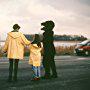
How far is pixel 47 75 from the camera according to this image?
15727mm

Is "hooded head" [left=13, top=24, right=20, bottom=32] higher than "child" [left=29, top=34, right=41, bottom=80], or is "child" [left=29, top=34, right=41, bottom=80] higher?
"hooded head" [left=13, top=24, right=20, bottom=32]

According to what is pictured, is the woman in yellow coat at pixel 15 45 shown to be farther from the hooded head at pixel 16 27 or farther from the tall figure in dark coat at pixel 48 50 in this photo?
the tall figure in dark coat at pixel 48 50

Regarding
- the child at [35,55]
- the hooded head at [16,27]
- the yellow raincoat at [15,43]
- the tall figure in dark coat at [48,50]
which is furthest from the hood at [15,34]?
the tall figure in dark coat at [48,50]

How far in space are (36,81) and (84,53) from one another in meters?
22.9

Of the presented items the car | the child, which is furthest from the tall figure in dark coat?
the car

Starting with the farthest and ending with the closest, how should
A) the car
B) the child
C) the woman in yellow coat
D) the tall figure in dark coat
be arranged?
1. the car
2. the tall figure in dark coat
3. the child
4. the woman in yellow coat

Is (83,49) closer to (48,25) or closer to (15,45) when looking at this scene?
(48,25)

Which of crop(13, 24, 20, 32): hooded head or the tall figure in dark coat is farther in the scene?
the tall figure in dark coat

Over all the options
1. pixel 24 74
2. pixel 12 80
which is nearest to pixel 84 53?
pixel 24 74

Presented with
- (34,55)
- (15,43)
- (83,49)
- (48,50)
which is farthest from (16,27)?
(83,49)

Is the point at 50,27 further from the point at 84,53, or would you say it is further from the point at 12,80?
the point at 84,53

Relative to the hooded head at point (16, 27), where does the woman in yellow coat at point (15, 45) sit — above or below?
below

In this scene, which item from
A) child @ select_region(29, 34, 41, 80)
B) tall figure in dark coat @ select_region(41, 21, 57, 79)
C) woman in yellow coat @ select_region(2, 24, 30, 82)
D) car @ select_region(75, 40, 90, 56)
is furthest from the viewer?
car @ select_region(75, 40, 90, 56)

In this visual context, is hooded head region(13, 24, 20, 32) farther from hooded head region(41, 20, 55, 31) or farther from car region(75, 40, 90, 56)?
car region(75, 40, 90, 56)
